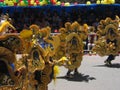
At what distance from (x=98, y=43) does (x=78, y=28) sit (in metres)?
2.29

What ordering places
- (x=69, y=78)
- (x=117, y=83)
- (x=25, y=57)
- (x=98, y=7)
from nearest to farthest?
(x=25, y=57), (x=117, y=83), (x=69, y=78), (x=98, y=7)

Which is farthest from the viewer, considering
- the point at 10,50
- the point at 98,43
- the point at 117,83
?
the point at 98,43

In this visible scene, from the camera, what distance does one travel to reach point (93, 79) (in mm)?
13250

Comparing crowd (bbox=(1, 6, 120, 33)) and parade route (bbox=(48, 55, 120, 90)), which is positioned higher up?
crowd (bbox=(1, 6, 120, 33))

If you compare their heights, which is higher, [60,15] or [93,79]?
[60,15]

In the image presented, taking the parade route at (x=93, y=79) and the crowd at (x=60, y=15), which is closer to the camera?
the parade route at (x=93, y=79)

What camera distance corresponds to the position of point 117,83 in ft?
41.2

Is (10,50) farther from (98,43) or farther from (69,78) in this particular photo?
(98,43)

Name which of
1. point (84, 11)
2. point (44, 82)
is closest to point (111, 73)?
point (44, 82)

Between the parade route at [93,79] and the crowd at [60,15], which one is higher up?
the crowd at [60,15]

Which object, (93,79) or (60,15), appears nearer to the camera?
(93,79)

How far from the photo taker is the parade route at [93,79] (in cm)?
1204

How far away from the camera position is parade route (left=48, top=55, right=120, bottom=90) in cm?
1204

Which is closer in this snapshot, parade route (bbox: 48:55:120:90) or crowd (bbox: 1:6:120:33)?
parade route (bbox: 48:55:120:90)
